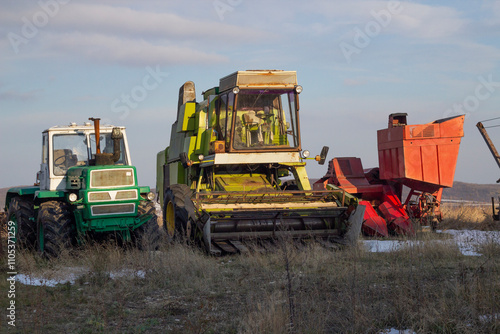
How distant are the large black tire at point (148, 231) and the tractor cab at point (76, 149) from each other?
47.6 inches

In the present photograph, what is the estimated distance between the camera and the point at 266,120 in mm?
13312

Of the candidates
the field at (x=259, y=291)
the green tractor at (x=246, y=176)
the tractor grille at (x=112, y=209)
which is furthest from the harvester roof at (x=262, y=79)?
the field at (x=259, y=291)

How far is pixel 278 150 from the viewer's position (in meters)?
13.0

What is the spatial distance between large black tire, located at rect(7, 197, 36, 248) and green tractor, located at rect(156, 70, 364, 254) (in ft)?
8.82

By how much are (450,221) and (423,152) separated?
3.52 meters

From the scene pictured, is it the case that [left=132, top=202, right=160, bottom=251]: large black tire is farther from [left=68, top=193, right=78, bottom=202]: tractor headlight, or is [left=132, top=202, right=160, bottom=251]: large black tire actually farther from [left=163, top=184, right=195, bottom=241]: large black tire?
[left=68, top=193, right=78, bottom=202]: tractor headlight

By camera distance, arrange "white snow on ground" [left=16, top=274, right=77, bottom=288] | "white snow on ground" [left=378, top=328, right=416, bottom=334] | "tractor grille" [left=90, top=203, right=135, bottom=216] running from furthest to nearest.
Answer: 1. "tractor grille" [left=90, top=203, right=135, bottom=216]
2. "white snow on ground" [left=16, top=274, right=77, bottom=288]
3. "white snow on ground" [left=378, top=328, right=416, bottom=334]

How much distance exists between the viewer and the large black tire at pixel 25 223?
12375 millimetres

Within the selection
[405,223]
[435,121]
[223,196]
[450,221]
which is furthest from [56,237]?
[450,221]

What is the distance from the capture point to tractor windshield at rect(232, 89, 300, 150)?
13.0 meters

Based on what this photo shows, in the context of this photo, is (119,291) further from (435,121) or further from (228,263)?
(435,121)

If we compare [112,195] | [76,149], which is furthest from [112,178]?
[76,149]

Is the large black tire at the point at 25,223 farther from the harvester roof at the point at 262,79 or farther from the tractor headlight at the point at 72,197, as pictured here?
the harvester roof at the point at 262,79

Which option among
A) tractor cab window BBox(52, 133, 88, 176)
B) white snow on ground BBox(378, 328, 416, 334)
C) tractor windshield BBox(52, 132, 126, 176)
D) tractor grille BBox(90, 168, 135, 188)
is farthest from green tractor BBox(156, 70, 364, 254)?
white snow on ground BBox(378, 328, 416, 334)
